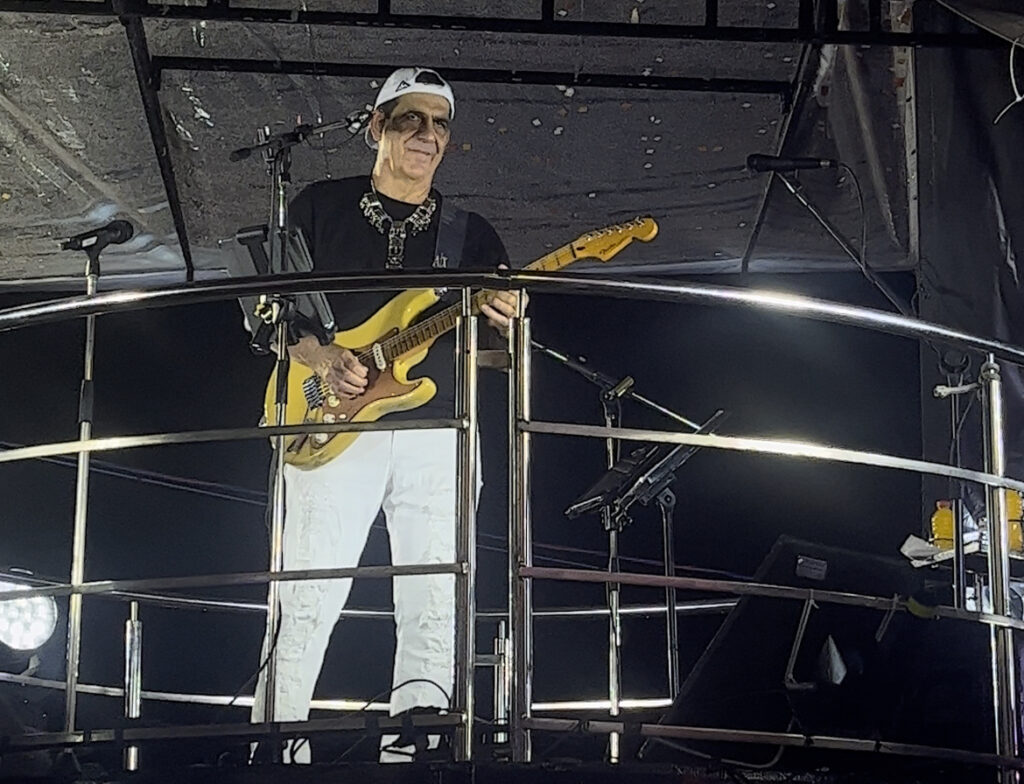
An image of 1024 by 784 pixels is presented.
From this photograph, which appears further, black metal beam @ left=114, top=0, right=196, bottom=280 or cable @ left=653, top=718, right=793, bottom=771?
black metal beam @ left=114, top=0, right=196, bottom=280

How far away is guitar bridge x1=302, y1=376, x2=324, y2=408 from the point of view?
12.0 ft

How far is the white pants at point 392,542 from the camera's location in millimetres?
3320

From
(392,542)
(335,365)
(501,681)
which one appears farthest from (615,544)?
(335,365)

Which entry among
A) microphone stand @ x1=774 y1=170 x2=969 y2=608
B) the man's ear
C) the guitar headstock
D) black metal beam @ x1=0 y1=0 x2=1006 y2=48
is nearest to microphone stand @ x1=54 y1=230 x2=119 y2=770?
the man's ear

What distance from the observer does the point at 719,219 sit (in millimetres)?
5426

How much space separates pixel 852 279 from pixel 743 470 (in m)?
0.84

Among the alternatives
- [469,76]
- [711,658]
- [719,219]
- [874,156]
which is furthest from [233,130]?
[711,658]

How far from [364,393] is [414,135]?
2.38 feet

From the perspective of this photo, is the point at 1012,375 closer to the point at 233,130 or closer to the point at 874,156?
the point at 874,156

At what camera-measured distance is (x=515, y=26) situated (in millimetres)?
4555

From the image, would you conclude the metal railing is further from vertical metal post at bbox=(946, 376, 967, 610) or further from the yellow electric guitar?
the yellow electric guitar

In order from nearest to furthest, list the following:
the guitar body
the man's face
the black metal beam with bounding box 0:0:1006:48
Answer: the guitar body < the man's face < the black metal beam with bounding box 0:0:1006:48

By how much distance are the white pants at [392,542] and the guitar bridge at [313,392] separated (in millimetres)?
189

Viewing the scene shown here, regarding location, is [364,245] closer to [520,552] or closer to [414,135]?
[414,135]
